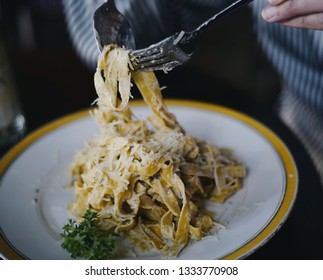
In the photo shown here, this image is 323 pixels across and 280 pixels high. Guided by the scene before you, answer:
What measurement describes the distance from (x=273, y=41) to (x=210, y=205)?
121 cm

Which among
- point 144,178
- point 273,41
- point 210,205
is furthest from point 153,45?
point 273,41

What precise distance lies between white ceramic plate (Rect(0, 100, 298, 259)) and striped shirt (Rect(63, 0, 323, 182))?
11.4 inches

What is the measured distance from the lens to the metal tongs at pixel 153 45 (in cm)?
A: 134

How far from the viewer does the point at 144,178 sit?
1467 mm

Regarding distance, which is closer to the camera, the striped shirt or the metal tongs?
the metal tongs

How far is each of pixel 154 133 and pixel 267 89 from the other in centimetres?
97

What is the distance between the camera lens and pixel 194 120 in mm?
1971

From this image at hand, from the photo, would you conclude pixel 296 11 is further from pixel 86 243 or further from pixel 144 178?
pixel 86 243

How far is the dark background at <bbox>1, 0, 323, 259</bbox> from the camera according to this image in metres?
1.43

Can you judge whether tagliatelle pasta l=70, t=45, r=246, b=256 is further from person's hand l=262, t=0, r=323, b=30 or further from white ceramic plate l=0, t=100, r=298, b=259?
person's hand l=262, t=0, r=323, b=30

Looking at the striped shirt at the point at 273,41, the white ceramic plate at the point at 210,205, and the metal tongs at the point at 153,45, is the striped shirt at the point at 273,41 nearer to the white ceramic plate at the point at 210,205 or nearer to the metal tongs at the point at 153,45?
the white ceramic plate at the point at 210,205

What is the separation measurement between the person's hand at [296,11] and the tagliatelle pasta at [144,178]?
0.42 meters

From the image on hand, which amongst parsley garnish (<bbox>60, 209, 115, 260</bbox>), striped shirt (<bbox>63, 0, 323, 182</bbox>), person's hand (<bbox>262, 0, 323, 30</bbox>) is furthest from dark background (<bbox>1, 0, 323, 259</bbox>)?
person's hand (<bbox>262, 0, 323, 30</bbox>)

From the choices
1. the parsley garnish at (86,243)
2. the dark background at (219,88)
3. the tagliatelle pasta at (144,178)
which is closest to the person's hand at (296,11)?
the tagliatelle pasta at (144,178)
